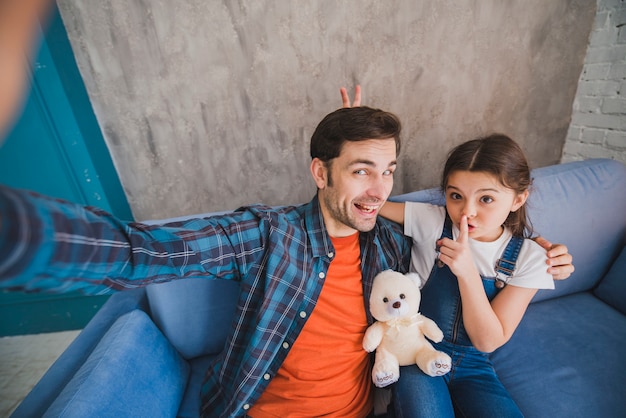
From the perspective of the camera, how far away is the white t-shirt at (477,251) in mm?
1024

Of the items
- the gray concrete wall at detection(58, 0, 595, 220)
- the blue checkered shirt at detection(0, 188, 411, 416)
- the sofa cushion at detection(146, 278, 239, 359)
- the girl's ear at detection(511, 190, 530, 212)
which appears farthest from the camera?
the gray concrete wall at detection(58, 0, 595, 220)

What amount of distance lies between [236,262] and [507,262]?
0.92 m

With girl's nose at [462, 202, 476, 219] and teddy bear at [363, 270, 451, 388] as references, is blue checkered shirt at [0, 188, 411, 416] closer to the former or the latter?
teddy bear at [363, 270, 451, 388]

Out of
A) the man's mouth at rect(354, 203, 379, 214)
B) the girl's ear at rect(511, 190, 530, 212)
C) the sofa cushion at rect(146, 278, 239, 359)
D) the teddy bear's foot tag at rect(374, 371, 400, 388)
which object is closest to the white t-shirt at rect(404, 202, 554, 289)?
the girl's ear at rect(511, 190, 530, 212)

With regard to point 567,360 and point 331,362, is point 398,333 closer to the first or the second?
point 331,362

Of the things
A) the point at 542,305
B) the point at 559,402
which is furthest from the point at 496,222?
the point at 542,305

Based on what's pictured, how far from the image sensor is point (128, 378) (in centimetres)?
98

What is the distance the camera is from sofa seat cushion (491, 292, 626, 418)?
1.08 meters

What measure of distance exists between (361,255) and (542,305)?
41.4 inches

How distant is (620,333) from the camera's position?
131 centimetres

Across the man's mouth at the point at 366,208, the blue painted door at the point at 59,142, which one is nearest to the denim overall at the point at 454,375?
the man's mouth at the point at 366,208

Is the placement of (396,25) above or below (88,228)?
above

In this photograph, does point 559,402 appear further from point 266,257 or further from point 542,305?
point 266,257

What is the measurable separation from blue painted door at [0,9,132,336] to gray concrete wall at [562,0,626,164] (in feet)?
8.72
